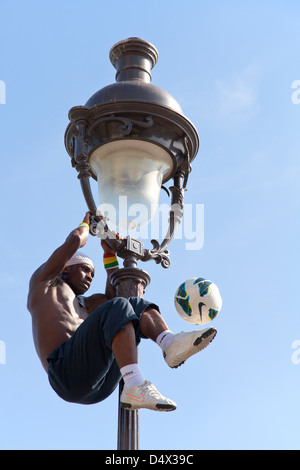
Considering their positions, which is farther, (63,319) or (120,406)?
(63,319)

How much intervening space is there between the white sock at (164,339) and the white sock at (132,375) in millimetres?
319

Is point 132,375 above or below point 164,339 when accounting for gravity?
below

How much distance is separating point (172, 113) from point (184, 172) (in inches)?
22.1

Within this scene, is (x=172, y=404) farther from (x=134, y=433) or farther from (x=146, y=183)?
(x=146, y=183)

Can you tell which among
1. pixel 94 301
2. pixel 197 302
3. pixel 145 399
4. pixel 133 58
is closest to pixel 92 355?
pixel 145 399

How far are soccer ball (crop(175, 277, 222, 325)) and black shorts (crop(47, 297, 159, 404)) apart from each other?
0.22 metres

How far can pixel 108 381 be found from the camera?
703cm

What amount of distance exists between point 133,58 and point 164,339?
2.50 metres

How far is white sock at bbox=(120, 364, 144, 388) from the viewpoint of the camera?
6145 millimetres

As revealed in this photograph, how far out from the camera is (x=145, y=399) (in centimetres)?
603

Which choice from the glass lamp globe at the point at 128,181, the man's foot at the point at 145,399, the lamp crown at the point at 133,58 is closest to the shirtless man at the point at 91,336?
the man's foot at the point at 145,399

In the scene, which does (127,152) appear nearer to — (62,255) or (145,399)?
(62,255)

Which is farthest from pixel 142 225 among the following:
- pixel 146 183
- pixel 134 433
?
pixel 134 433

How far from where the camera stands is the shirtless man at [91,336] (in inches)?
245
